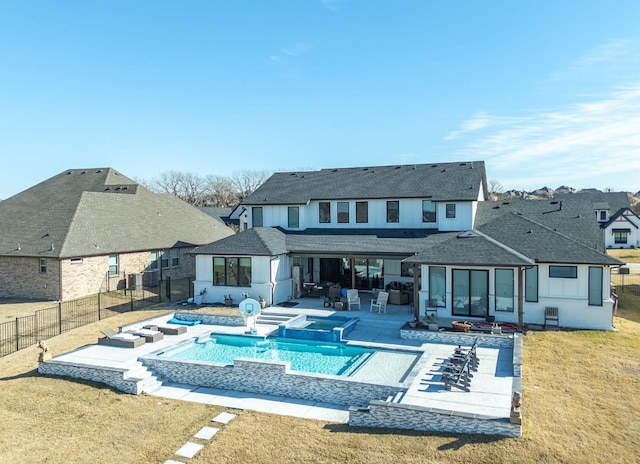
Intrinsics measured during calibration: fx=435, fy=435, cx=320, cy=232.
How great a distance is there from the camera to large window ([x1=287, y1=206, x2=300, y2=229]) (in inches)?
1104

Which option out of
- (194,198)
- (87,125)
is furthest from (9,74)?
(194,198)

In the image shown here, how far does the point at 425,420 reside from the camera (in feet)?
32.7

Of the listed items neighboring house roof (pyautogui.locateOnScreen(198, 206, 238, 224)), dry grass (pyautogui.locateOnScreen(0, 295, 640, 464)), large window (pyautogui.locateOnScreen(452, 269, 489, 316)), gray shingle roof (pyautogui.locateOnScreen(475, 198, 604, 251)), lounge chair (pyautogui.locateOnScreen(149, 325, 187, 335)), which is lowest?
dry grass (pyautogui.locateOnScreen(0, 295, 640, 464))

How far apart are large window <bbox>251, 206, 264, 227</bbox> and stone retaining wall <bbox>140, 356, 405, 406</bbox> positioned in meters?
15.3

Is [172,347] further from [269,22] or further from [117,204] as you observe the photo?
[117,204]

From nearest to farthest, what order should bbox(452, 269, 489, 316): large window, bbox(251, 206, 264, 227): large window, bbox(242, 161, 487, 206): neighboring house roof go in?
bbox(452, 269, 489, 316): large window, bbox(242, 161, 487, 206): neighboring house roof, bbox(251, 206, 264, 227): large window

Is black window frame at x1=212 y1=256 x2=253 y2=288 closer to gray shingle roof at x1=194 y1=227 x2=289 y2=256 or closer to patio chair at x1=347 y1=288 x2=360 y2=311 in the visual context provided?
gray shingle roof at x1=194 y1=227 x2=289 y2=256

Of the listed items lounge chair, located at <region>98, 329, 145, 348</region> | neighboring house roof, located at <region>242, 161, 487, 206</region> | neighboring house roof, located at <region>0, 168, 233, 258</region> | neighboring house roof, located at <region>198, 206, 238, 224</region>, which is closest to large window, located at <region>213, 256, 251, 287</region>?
neighboring house roof, located at <region>242, 161, 487, 206</region>

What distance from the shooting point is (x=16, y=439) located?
10.3 metres

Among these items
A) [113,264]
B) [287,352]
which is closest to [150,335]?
[287,352]

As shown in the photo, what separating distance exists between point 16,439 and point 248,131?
33099mm

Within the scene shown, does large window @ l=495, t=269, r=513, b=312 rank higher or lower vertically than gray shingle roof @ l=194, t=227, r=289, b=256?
lower

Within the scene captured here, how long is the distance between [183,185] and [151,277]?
72.2 meters

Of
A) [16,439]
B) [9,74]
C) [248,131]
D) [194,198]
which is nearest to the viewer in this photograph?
[16,439]
